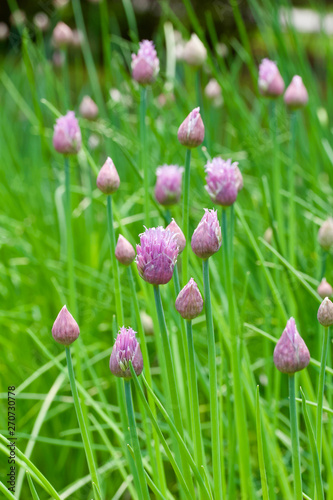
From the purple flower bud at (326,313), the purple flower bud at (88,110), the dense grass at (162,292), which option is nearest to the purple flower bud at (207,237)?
the purple flower bud at (326,313)

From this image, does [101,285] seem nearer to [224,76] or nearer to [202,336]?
[202,336]

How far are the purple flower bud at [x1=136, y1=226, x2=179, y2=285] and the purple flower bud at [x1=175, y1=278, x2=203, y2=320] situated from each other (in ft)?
0.12

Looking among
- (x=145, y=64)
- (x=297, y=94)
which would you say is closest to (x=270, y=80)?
(x=297, y=94)

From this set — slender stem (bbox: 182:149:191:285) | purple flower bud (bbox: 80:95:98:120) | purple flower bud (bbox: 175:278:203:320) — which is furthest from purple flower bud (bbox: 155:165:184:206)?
purple flower bud (bbox: 80:95:98:120)

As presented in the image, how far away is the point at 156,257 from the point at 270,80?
639mm

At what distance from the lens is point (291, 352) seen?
0.64 meters

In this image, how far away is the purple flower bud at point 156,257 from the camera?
631 millimetres

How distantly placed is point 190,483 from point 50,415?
62 centimetres

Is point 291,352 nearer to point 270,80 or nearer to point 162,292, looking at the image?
point 162,292

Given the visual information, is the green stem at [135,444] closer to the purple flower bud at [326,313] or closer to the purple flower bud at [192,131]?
the purple flower bud at [326,313]

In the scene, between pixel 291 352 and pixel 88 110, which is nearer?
pixel 291 352

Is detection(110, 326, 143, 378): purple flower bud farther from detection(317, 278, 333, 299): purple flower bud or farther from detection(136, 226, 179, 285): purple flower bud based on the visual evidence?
detection(317, 278, 333, 299): purple flower bud

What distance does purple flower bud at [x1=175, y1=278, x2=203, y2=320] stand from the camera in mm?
657

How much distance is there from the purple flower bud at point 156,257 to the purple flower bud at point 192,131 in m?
0.24
